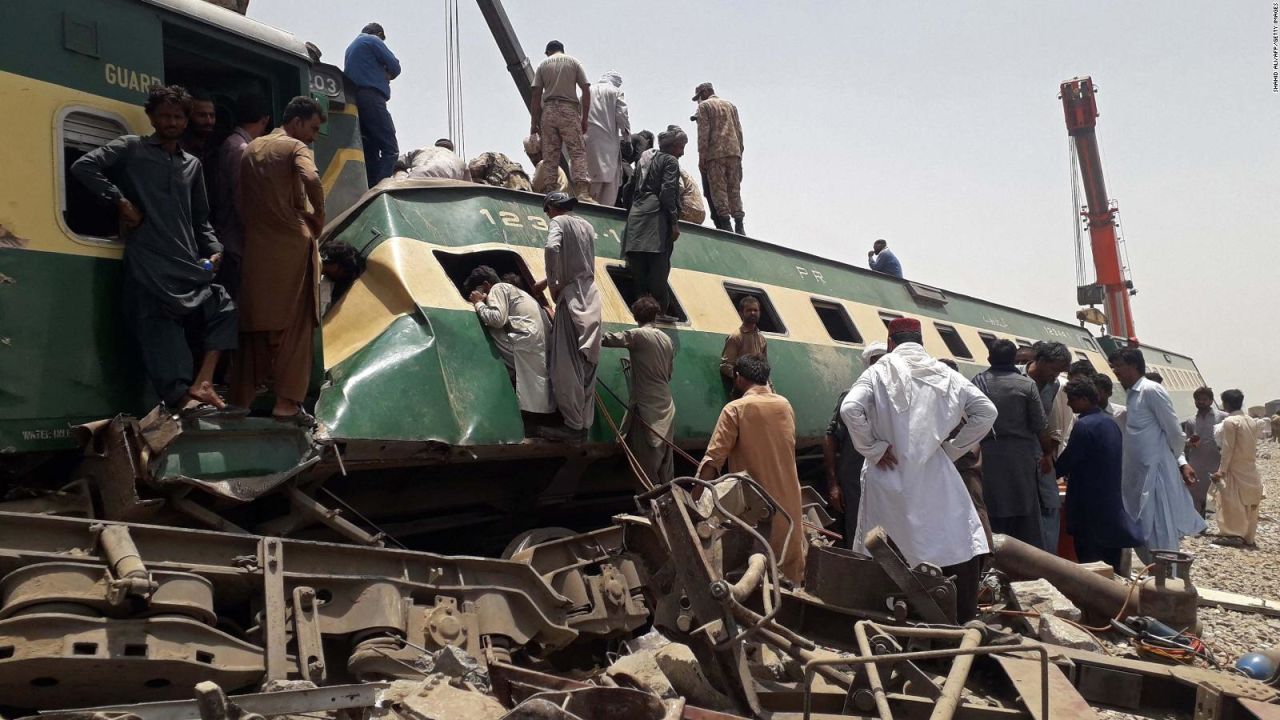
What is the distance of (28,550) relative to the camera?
12.7 ft

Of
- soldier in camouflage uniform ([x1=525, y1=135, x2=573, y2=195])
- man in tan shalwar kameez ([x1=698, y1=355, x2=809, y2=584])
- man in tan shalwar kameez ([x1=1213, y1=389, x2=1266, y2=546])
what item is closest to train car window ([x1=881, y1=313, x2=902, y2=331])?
soldier in camouflage uniform ([x1=525, y1=135, x2=573, y2=195])

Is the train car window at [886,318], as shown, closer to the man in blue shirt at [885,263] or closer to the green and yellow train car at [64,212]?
the man in blue shirt at [885,263]

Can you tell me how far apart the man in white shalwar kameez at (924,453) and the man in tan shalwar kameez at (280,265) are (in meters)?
3.06

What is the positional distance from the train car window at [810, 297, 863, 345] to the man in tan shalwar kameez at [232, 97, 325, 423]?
6.66m

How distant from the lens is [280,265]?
16.9 feet

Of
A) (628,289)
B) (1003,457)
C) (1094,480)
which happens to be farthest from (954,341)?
(628,289)

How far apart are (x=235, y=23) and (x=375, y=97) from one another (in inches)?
163

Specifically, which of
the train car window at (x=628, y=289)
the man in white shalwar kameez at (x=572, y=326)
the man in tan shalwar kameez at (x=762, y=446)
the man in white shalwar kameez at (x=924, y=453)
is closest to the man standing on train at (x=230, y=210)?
the man in white shalwar kameez at (x=572, y=326)

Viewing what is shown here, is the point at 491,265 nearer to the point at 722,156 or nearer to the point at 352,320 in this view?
the point at 352,320

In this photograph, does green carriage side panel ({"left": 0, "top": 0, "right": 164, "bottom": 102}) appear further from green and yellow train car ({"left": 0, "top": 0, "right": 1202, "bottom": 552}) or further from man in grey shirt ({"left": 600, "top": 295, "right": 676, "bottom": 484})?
man in grey shirt ({"left": 600, "top": 295, "right": 676, "bottom": 484})

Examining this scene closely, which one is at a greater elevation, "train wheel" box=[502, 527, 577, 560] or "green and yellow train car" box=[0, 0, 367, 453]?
"green and yellow train car" box=[0, 0, 367, 453]

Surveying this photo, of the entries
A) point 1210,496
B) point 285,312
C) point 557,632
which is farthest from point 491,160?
point 1210,496

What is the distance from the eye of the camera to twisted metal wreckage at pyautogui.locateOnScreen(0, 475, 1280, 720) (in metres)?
3.66

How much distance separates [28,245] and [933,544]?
489 centimetres
